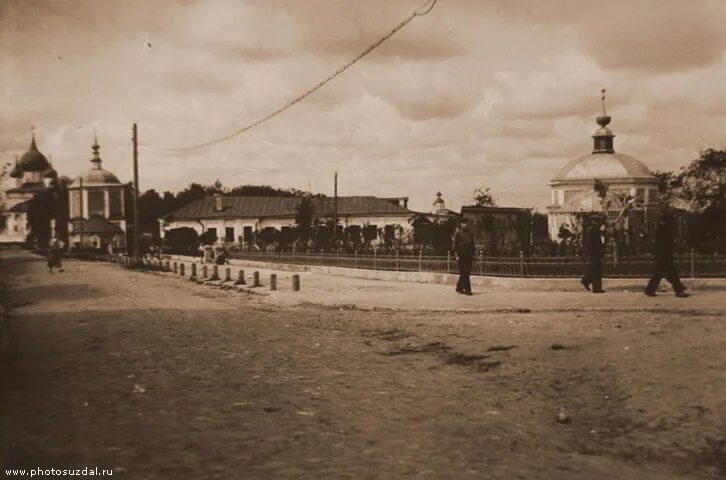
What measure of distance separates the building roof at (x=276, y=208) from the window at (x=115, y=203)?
64.0ft

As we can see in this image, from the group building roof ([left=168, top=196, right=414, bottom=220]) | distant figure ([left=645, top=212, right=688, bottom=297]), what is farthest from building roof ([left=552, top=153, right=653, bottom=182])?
distant figure ([left=645, top=212, right=688, bottom=297])

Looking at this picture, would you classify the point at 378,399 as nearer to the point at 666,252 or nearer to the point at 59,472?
the point at 59,472

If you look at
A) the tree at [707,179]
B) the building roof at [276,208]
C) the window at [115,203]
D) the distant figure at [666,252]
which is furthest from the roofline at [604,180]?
the window at [115,203]

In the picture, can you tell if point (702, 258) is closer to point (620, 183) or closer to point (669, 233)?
point (669, 233)

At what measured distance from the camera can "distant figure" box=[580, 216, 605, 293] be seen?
14.5 meters

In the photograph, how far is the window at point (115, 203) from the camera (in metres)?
89.7

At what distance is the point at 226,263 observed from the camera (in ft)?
127

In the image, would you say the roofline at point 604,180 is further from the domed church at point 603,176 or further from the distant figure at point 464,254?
the distant figure at point 464,254

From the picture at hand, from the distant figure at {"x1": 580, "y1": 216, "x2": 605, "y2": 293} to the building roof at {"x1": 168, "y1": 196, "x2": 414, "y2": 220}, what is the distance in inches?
2166

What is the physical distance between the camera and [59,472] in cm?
442

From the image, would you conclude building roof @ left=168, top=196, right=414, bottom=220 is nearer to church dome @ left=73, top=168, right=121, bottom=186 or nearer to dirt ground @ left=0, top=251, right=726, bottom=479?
church dome @ left=73, top=168, right=121, bottom=186

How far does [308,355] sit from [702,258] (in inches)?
419

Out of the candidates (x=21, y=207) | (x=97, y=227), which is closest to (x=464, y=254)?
(x=97, y=227)

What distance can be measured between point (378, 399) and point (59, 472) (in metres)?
2.90
